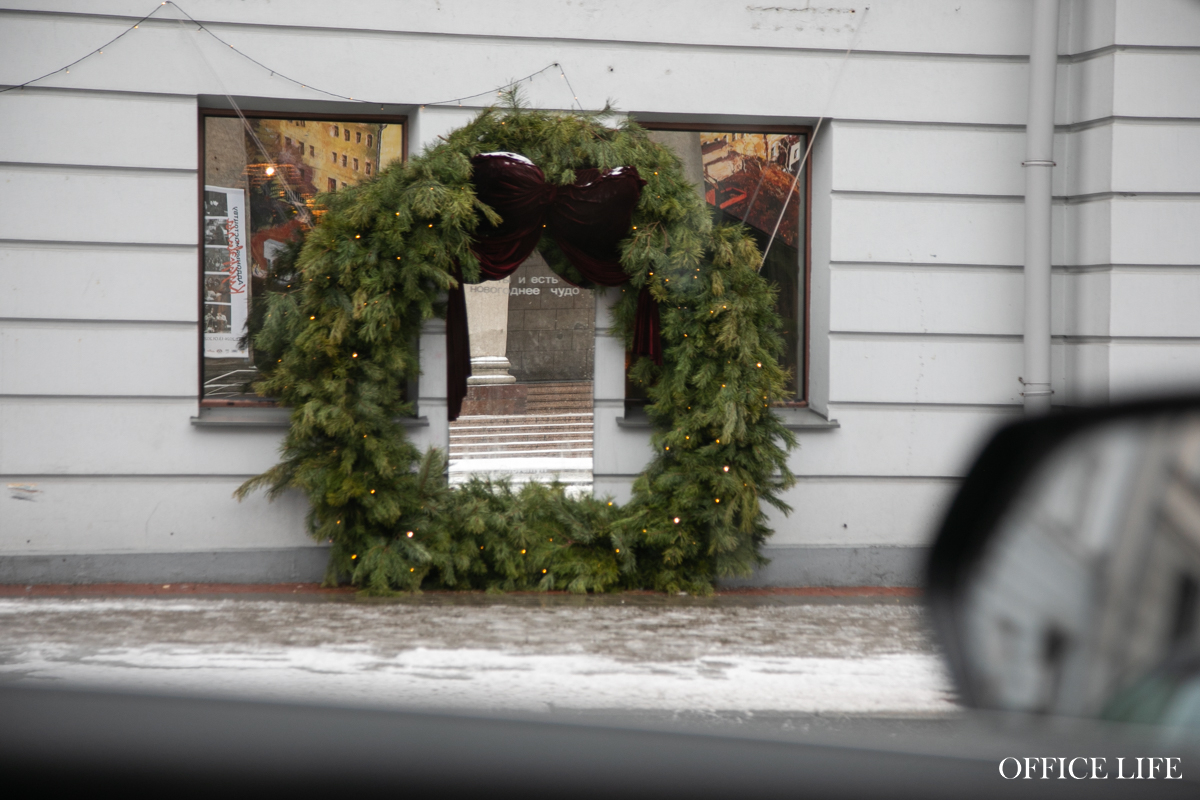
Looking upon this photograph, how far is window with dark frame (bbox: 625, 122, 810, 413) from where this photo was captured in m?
7.61

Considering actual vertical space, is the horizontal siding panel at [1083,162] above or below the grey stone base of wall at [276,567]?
above

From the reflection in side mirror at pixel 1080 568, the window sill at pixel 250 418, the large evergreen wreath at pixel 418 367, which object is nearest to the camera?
the reflection in side mirror at pixel 1080 568

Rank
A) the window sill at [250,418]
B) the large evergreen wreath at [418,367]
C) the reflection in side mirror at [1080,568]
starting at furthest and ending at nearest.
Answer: the window sill at [250,418] → the large evergreen wreath at [418,367] → the reflection in side mirror at [1080,568]

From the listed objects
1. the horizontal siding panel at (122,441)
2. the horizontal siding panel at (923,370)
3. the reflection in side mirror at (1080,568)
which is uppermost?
the horizontal siding panel at (923,370)

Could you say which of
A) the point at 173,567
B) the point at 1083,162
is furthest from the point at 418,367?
the point at 1083,162

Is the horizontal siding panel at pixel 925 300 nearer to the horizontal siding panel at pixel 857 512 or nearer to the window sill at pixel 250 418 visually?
the horizontal siding panel at pixel 857 512

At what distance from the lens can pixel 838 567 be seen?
7.43 m

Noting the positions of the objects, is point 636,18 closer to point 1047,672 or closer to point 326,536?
point 326,536

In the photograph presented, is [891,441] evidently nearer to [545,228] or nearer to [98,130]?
[545,228]

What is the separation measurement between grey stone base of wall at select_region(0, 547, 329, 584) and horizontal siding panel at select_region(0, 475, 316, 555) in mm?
52

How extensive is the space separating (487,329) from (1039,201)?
4.11m

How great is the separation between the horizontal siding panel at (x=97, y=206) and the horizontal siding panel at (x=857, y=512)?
480 centimetres

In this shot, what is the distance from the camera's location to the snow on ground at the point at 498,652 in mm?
4668

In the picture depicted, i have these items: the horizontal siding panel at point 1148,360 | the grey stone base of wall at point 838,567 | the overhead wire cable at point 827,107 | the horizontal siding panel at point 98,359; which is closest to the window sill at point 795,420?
the grey stone base of wall at point 838,567
